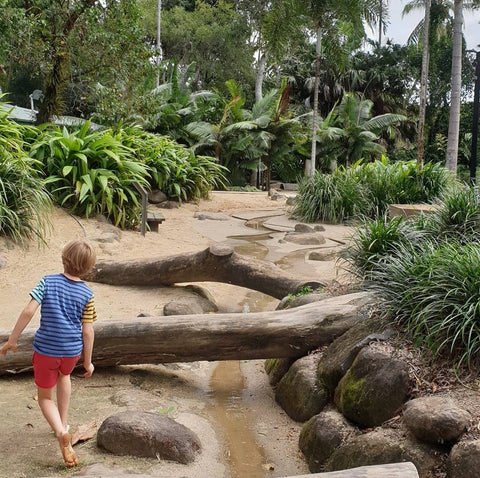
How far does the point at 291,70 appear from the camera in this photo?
34500mm

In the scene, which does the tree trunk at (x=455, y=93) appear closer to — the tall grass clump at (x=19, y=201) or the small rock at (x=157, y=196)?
the small rock at (x=157, y=196)

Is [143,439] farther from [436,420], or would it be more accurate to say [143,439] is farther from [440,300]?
[440,300]

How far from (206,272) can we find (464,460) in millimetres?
4593

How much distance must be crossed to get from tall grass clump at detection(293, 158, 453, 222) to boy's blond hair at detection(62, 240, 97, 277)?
8992 mm

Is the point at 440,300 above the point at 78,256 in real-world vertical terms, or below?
below

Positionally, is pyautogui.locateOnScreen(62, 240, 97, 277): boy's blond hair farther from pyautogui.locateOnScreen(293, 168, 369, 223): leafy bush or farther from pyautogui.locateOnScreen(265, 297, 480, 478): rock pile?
pyautogui.locateOnScreen(293, 168, 369, 223): leafy bush

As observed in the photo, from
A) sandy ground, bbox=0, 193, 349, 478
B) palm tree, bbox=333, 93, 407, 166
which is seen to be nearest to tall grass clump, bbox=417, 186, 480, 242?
sandy ground, bbox=0, 193, 349, 478

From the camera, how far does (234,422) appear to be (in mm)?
4219

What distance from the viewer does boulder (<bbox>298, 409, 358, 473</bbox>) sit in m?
3.49

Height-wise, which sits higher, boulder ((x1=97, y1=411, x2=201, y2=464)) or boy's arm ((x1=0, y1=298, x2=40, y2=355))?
boy's arm ((x1=0, y1=298, x2=40, y2=355))

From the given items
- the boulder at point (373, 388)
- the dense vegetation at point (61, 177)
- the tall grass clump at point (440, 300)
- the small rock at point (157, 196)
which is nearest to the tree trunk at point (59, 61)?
the dense vegetation at point (61, 177)

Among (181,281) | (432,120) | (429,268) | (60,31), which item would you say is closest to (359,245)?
(429,268)

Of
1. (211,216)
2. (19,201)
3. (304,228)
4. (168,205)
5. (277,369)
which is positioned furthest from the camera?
(168,205)

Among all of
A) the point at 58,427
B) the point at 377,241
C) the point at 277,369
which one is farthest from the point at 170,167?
the point at 58,427
